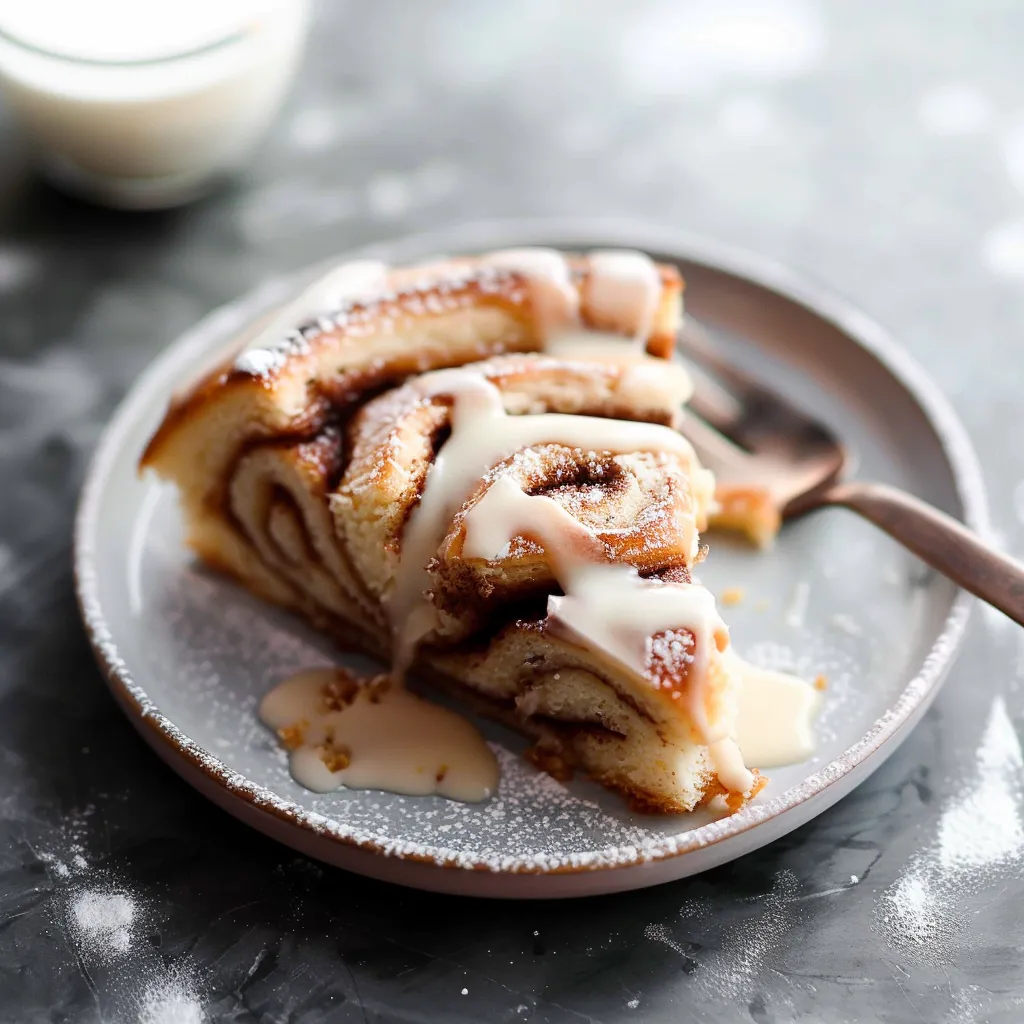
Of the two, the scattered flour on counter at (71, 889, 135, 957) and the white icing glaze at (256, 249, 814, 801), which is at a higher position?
the white icing glaze at (256, 249, 814, 801)

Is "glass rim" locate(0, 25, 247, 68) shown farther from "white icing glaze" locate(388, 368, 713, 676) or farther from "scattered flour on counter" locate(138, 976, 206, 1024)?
"scattered flour on counter" locate(138, 976, 206, 1024)

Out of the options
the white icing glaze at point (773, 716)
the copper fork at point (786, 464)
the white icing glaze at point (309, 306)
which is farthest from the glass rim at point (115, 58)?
the white icing glaze at point (773, 716)

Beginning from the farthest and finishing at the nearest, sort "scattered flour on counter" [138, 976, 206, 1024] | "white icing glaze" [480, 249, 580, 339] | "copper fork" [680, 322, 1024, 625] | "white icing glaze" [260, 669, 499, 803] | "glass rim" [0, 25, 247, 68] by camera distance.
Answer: "glass rim" [0, 25, 247, 68], "white icing glaze" [480, 249, 580, 339], "copper fork" [680, 322, 1024, 625], "white icing glaze" [260, 669, 499, 803], "scattered flour on counter" [138, 976, 206, 1024]

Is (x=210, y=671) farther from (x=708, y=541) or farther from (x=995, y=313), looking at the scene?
(x=995, y=313)

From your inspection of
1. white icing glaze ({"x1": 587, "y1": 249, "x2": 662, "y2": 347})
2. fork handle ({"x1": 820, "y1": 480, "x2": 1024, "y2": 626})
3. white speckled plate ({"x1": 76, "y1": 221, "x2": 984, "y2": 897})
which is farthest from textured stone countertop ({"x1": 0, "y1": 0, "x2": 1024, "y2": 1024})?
white icing glaze ({"x1": 587, "y1": 249, "x2": 662, "y2": 347})

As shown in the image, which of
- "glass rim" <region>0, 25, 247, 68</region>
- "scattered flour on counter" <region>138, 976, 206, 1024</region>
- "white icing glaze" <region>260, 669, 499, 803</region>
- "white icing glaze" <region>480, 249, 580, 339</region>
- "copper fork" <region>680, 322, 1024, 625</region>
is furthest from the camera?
"glass rim" <region>0, 25, 247, 68</region>

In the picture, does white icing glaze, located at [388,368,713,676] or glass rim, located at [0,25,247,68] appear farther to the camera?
glass rim, located at [0,25,247,68]
